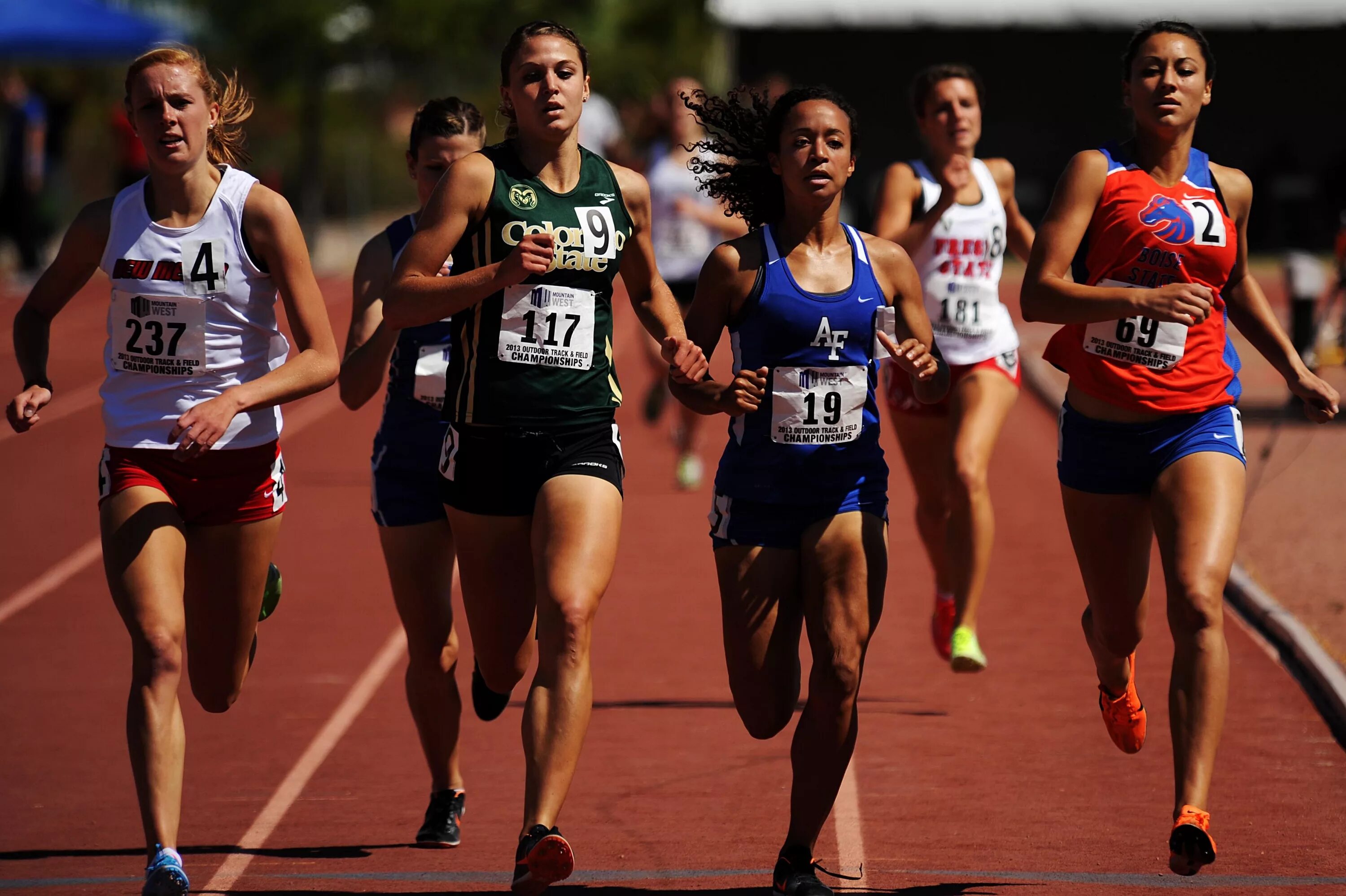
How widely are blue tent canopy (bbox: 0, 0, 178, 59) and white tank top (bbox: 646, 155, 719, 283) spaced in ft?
56.8

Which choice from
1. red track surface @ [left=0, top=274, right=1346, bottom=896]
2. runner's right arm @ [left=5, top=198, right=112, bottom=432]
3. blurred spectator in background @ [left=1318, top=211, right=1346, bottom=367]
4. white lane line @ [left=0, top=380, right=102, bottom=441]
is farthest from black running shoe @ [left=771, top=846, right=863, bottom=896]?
white lane line @ [left=0, top=380, right=102, bottom=441]

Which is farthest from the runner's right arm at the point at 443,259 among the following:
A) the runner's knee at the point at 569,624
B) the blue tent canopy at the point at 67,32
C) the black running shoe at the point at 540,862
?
the blue tent canopy at the point at 67,32

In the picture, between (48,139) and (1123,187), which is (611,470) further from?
(48,139)

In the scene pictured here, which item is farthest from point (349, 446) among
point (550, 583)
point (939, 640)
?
point (550, 583)

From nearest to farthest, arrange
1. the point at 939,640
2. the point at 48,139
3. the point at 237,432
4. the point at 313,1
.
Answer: the point at 237,432
the point at 939,640
the point at 48,139
the point at 313,1

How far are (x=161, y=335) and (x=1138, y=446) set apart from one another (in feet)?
8.60

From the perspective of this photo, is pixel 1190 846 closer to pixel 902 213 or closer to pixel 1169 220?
pixel 1169 220

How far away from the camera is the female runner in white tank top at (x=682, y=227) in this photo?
483 inches

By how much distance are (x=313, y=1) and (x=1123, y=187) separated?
26.0 metres

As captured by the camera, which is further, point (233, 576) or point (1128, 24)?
point (1128, 24)

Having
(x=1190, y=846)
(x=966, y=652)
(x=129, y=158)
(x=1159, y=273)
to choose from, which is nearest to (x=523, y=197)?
(x=1159, y=273)

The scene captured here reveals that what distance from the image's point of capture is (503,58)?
16.5 ft

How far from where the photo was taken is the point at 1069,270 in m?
5.31

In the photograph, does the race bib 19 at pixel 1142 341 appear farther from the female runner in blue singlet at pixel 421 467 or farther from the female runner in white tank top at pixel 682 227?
the female runner in white tank top at pixel 682 227
